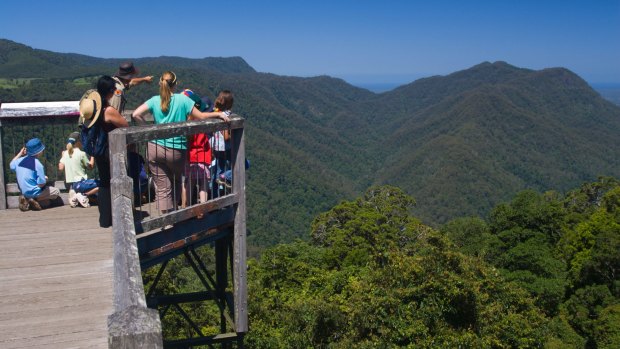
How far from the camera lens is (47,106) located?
702cm

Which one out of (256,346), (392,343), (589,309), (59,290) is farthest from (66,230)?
(589,309)

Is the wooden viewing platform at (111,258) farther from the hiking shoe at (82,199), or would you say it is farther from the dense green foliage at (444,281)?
the dense green foliage at (444,281)

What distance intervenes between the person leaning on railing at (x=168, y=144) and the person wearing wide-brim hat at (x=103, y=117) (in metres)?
0.39

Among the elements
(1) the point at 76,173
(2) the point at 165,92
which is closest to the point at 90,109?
(2) the point at 165,92

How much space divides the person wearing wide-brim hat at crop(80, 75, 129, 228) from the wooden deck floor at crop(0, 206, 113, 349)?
412 mm

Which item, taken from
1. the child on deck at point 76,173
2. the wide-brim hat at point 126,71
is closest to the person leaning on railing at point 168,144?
the wide-brim hat at point 126,71

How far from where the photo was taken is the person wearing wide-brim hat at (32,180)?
666cm

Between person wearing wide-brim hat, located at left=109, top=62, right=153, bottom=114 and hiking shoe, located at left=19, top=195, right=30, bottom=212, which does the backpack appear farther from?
hiking shoe, located at left=19, top=195, right=30, bottom=212

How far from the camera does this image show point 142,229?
14.9ft

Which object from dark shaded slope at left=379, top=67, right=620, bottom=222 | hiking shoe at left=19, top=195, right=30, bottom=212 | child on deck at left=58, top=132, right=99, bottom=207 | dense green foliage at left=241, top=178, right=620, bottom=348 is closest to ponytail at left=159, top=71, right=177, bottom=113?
child on deck at left=58, top=132, right=99, bottom=207

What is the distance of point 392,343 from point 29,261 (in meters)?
9.25

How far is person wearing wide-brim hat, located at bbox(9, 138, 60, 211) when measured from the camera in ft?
21.8

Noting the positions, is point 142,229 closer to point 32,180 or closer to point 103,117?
point 103,117

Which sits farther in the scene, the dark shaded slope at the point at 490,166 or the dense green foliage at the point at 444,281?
the dark shaded slope at the point at 490,166
